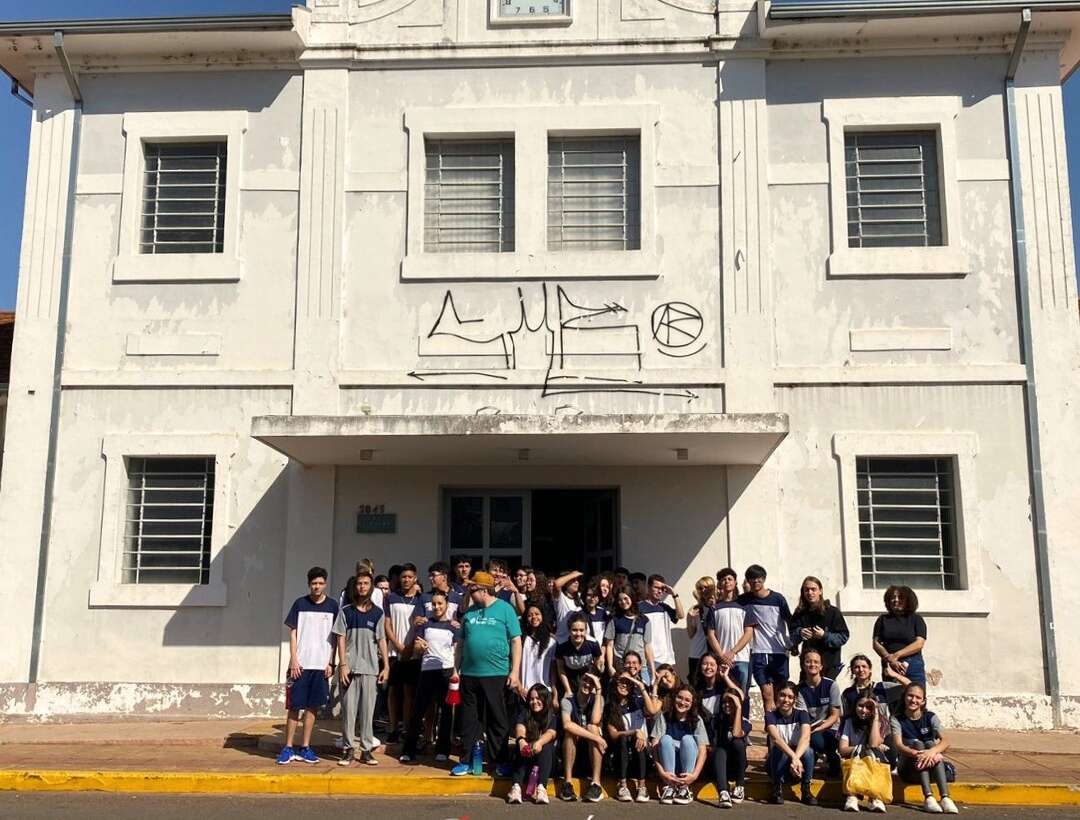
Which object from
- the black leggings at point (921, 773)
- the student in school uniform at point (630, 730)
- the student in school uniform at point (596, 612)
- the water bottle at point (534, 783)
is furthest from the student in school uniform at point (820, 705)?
the water bottle at point (534, 783)

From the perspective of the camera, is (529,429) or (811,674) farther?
(529,429)

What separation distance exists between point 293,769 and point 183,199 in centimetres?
658

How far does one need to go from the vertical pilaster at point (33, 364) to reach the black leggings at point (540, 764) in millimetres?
5905

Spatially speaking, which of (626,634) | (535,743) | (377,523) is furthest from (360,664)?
(377,523)

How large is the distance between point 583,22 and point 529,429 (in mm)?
4931

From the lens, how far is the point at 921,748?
7.90 meters

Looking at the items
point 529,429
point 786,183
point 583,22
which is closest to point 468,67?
point 583,22

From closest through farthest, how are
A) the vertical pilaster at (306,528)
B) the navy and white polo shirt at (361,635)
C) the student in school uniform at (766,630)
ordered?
the navy and white polo shirt at (361,635) → the student in school uniform at (766,630) → the vertical pilaster at (306,528)

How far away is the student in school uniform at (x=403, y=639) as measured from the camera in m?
9.20

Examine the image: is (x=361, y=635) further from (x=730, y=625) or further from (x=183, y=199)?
(x=183, y=199)

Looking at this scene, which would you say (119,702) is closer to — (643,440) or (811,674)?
(643,440)

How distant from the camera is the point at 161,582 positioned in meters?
11.2

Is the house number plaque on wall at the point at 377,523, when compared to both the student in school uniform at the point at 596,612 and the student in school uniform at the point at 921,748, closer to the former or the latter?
the student in school uniform at the point at 596,612

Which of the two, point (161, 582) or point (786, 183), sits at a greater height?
point (786, 183)
